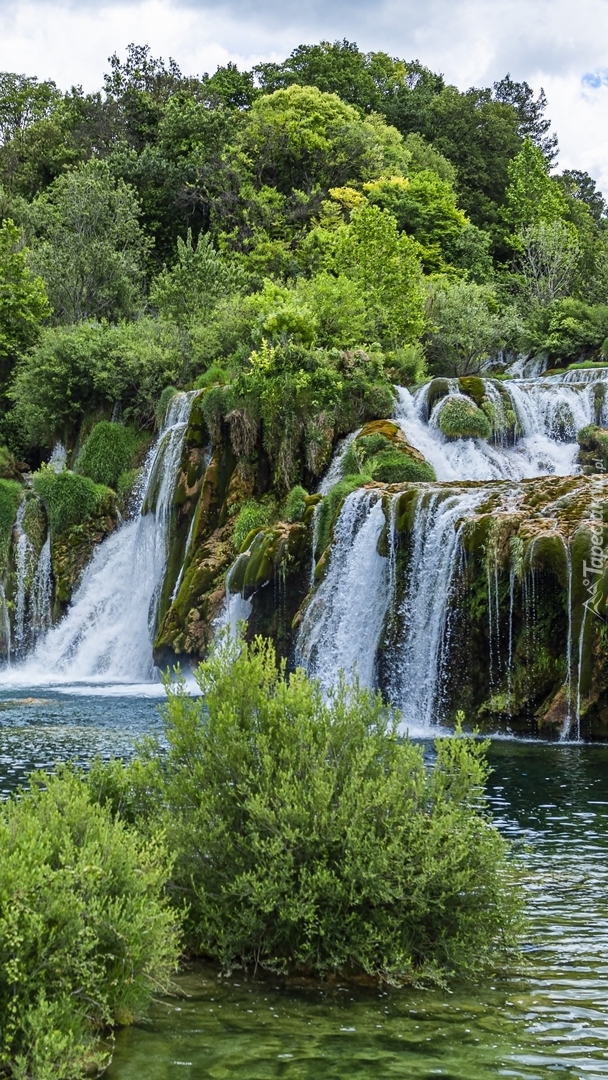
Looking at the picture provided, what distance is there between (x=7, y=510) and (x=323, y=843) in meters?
25.2

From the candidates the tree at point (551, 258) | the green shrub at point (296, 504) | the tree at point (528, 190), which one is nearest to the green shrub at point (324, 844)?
the green shrub at point (296, 504)

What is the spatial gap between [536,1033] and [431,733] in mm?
11712

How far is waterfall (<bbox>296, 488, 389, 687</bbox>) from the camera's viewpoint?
802 inches

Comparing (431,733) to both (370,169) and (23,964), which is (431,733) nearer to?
(23,964)

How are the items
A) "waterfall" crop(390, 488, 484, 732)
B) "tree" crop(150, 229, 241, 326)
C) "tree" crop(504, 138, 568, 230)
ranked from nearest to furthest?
1. "waterfall" crop(390, 488, 484, 732)
2. "tree" crop(150, 229, 241, 326)
3. "tree" crop(504, 138, 568, 230)

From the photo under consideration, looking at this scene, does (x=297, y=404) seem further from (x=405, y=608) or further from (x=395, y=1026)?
(x=395, y=1026)

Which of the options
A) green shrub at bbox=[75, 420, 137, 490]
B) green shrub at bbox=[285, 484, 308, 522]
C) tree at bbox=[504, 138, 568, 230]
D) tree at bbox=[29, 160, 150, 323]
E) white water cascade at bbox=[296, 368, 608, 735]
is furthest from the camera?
tree at bbox=[504, 138, 568, 230]

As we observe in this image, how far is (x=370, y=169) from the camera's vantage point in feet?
153

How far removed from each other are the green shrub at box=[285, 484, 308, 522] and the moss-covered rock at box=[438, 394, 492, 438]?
14.0 ft

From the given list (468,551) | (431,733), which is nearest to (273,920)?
(431,733)

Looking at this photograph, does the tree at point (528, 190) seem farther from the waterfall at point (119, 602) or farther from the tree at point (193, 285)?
the waterfall at point (119, 602)

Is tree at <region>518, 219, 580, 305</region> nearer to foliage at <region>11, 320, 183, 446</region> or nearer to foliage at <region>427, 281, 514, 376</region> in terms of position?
foliage at <region>427, 281, 514, 376</region>

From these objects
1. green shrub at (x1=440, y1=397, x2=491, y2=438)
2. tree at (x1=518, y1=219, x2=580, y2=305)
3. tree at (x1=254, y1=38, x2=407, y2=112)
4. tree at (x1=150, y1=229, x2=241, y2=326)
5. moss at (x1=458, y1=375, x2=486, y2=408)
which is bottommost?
green shrub at (x1=440, y1=397, x2=491, y2=438)

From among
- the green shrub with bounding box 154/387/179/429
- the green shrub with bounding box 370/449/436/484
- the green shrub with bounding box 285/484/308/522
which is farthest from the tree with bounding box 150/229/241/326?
the green shrub with bounding box 370/449/436/484
